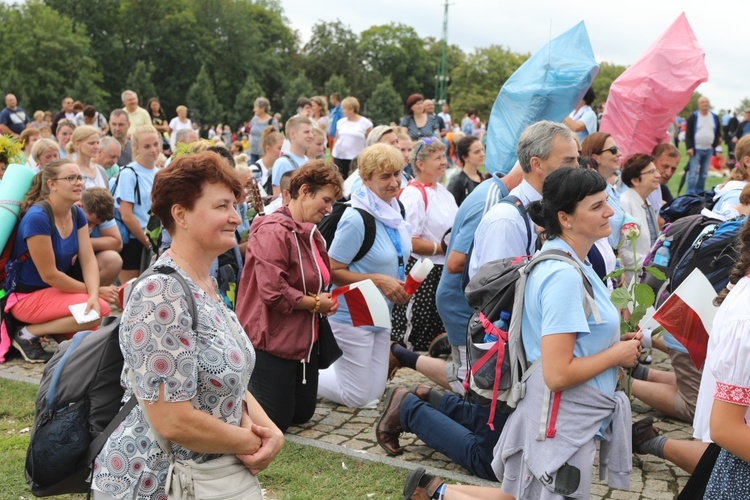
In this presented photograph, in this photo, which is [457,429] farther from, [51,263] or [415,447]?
[51,263]

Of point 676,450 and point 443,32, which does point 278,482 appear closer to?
point 676,450

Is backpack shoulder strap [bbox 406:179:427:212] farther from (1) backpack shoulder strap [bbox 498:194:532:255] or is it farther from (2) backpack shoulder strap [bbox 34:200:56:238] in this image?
(2) backpack shoulder strap [bbox 34:200:56:238]

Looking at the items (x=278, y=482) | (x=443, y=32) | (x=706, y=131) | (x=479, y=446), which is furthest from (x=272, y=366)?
(x=443, y=32)

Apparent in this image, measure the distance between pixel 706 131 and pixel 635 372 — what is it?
12.9 metres

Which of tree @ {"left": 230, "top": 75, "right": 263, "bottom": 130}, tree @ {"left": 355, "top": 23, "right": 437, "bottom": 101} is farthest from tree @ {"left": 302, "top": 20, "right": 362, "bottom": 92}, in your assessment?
tree @ {"left": 230, "top": 75, "right": 263, "bottom": 130}

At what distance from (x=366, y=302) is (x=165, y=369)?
3.31m

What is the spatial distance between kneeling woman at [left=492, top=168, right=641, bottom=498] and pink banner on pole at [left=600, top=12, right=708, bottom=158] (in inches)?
283

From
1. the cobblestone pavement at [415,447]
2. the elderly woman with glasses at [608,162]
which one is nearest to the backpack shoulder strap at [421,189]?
the elderly woman with glasses at [608,162]

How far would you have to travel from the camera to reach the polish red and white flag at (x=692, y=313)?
4047 millimetres

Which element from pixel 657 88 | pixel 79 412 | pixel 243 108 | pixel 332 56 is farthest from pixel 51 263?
pixel 332 56

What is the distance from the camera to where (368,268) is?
6.17m

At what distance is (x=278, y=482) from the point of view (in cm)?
477

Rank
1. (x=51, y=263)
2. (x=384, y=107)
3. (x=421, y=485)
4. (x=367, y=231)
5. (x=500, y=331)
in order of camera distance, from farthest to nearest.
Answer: (x=384, y=107) < (x=51, y=263) < (x=367, y=231) < (x=421, y=485) < (x=500, y=331)

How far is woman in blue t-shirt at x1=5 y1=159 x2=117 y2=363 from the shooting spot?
6.79m
